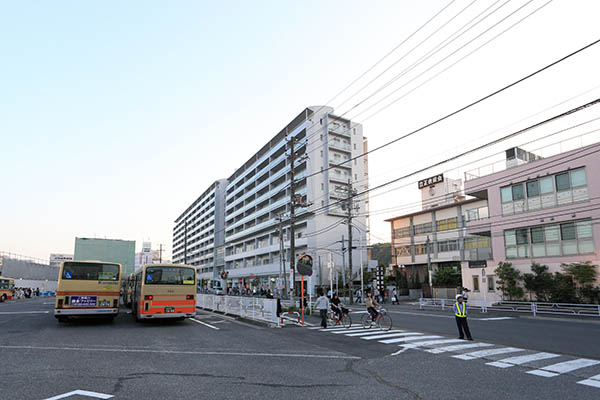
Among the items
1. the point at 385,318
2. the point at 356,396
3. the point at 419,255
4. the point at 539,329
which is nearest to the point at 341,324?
the point at 385,318

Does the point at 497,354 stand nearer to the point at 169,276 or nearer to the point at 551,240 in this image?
the point at 169,276

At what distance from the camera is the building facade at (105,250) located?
46.5m

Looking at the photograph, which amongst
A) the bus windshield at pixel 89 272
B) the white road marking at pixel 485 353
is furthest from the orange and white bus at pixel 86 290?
the white road marking at pixel 485 353

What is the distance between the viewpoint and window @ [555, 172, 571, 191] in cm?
2616

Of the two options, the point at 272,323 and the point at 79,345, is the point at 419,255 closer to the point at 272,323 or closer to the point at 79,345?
the point at 272,323

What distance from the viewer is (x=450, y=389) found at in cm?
684

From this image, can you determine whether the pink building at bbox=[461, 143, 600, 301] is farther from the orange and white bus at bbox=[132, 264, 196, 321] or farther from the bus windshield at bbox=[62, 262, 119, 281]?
the bus windshield at bbox=[62, 262, 119, 281]

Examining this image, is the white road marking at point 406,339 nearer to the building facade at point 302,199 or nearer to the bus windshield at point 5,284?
the building facade at point 302,199

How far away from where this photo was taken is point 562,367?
28.6 feet

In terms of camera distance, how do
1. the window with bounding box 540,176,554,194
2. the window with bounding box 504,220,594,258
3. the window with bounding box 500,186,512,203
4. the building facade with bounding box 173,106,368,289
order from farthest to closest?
the building facade with bounding box 173,106,368,289, the window with bounding box 500,186,512,203, the window with bounding box 540,176,554,194, the window with bounding box 504,220,594,258

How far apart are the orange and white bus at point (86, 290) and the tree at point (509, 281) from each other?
1003 inches

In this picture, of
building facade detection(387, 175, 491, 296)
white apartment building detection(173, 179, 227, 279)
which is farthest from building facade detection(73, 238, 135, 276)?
white apartment building detection(173, 179, 227, 279)

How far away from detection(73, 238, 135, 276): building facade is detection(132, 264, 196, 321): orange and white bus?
105ft

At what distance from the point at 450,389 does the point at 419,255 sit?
1957 inches
